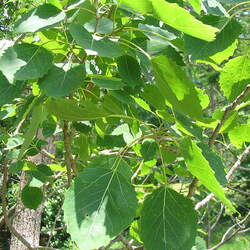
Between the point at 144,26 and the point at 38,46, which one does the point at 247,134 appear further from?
the point at 38,46

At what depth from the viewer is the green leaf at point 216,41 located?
31.4 inches

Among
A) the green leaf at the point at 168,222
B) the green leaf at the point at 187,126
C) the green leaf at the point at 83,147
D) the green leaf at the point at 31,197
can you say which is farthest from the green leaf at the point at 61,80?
the green leaf at the point at 31,197

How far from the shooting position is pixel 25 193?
1373 mm

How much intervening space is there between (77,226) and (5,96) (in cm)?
31

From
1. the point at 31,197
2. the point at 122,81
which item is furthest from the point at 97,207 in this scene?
the point at 31,197

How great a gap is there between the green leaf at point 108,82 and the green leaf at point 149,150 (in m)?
0.37

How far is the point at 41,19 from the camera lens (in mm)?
749

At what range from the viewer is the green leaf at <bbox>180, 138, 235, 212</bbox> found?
77 centimetres

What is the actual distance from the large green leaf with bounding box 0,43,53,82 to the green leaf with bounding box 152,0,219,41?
24 centimetres

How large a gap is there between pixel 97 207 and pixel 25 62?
1.03ft

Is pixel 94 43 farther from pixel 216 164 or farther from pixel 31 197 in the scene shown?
pixel 31 197

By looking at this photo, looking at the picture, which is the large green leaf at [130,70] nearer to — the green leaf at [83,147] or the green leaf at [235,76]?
the green leaf at [235,76]

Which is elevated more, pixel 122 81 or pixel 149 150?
pixel 122 81

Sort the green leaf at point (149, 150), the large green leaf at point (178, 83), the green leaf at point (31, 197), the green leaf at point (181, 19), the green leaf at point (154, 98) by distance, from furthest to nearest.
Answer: the green leaf at point (31, 197)
the green leaf at point (149, 150)
the green leaf at point (154, 98)
the large green leaf at point (178, 83)
the green leaf at point (181, 19)
